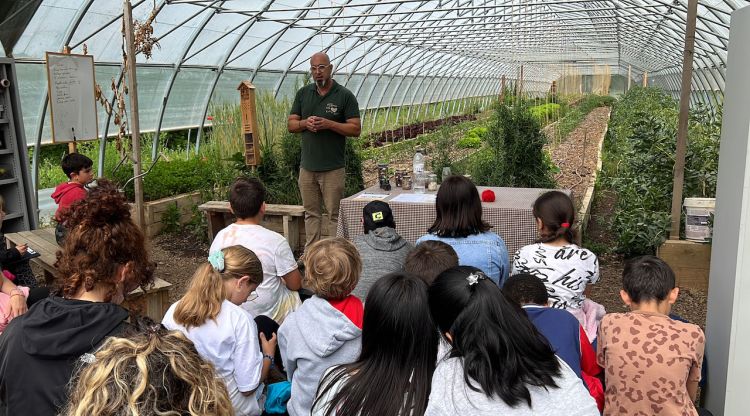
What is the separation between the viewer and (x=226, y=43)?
32.4 ft

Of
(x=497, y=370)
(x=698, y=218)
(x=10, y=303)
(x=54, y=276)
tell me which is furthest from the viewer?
(x=698, y=218)

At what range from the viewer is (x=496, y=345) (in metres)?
1.64

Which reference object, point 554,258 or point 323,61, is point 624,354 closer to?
point 554,258

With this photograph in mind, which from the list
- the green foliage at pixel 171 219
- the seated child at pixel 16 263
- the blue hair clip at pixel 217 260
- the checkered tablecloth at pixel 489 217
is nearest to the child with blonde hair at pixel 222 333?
the blue hair clip at pixel 217 260

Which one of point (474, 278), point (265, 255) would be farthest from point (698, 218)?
point (474, 278)

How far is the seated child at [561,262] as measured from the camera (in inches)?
120

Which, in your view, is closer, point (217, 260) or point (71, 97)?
point (217, 260)

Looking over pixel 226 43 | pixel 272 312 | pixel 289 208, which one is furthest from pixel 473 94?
pixel 272 312

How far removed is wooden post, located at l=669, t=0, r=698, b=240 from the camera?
4.77m

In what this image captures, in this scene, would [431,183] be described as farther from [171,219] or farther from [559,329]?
[171,219]

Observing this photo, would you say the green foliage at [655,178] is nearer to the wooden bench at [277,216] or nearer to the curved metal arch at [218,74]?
the wooden bench at [277,216]

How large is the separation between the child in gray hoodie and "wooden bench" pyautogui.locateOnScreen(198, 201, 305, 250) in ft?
12.3

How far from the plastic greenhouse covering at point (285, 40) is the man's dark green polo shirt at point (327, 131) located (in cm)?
212

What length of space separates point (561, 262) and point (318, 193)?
308 cm
